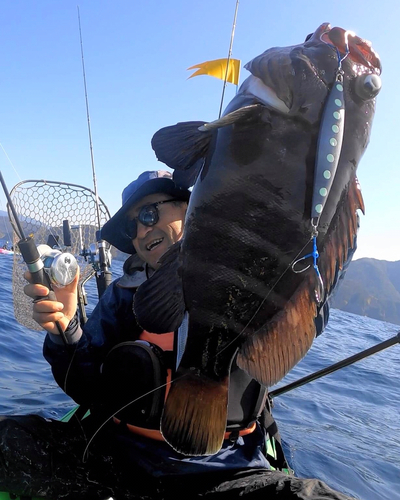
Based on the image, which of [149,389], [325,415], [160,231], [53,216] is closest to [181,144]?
[160,231]

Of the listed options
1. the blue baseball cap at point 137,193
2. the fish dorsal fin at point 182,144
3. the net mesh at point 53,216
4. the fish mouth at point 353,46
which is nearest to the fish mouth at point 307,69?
the fish mouth at point 353,46

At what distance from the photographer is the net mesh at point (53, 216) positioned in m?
3.62

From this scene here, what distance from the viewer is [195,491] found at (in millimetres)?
2080

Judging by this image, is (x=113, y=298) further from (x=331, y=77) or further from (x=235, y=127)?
(x=331, y=77)

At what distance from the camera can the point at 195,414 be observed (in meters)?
1.70

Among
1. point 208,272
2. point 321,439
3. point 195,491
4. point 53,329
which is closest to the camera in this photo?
point 208,272

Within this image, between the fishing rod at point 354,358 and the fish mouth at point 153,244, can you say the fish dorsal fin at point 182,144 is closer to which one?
the fish mouth at point 153,244

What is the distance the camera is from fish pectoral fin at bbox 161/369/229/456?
1666 mm

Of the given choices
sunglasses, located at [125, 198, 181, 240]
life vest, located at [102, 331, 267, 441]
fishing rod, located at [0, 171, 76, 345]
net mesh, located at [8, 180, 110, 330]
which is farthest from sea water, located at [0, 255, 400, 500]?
sunglasses, located at [125, 198, 181, 240]

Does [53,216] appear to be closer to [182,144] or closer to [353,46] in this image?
[182,144]

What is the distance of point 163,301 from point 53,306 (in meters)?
0.72

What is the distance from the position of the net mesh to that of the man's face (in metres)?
1.21

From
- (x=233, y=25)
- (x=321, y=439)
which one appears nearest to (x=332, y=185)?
(x=233, y=25)

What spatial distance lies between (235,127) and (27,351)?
6.32 m
